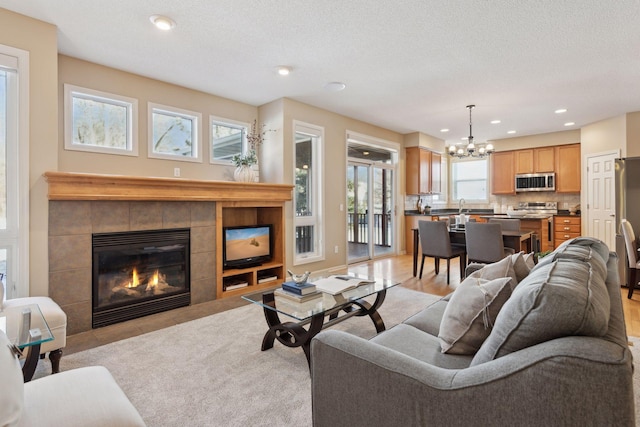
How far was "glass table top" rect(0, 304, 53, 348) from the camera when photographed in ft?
5.21

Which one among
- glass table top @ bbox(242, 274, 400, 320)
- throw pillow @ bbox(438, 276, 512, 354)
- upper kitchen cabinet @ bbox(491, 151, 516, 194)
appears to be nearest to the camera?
throw pillow @ bbox(438, 276, 512, 354)

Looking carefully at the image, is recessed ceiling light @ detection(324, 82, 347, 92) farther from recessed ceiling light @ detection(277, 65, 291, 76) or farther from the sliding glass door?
the sliding glass door

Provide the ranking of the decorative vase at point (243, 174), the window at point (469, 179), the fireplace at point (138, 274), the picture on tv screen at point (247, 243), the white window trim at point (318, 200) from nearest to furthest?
the fireplace at point (138, 274) → the picture on tv screen at point (247, 243) → the decorative vase at point (243, 174) → the white window trim at point (318, 200) → the window at point (469, 179)

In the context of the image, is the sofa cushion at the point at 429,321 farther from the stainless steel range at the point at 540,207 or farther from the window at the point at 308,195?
the stainless steel range at the point at 540,207

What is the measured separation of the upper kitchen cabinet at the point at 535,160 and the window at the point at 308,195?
514cm

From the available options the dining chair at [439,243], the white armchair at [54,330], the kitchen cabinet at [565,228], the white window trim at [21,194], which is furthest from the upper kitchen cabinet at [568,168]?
the white window trim at [21,194]

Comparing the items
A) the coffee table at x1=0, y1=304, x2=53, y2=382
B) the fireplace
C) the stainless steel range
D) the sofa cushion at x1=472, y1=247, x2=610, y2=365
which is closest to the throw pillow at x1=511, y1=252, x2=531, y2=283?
the sofa cushion at x1=472, y1=247, x2=610, y2=365

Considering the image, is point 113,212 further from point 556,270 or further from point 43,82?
point 556,270

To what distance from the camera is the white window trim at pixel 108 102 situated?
335 cm

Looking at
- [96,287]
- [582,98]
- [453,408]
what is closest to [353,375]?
[453,408]

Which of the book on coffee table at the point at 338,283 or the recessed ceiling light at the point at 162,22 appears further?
the recessed ceiling light at the point at 162,22

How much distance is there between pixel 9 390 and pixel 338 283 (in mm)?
2037

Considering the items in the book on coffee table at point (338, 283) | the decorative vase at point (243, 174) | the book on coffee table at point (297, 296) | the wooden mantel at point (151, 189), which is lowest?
the book on coffee table at point (297, 296)

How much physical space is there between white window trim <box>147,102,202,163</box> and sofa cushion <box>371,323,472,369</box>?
139 inches
